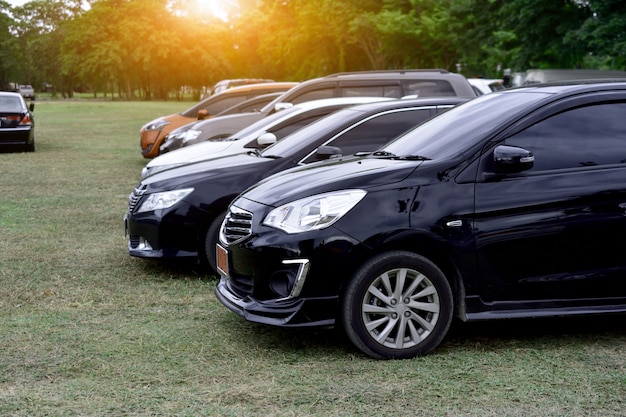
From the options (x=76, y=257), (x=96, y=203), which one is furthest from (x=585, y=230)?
(x=96, y=203)

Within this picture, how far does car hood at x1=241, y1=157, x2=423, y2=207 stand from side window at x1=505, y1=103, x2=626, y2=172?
745mm

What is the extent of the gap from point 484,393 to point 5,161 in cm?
1765

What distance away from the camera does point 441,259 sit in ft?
17.7

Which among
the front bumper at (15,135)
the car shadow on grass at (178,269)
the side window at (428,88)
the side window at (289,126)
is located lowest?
the front bumper at (15,135)

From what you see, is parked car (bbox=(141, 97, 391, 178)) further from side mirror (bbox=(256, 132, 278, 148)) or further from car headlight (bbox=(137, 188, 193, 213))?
car headlight (bbox=(137, 188, 193, 213))

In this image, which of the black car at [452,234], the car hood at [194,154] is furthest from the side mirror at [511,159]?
the car hood at [194,154]

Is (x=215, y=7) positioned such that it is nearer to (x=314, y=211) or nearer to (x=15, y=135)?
(x=15, y=135)

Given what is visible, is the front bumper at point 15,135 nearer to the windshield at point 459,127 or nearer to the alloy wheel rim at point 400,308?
the windshield at point 459,127

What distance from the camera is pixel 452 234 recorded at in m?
5.34

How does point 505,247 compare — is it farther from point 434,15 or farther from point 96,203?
point 434,15

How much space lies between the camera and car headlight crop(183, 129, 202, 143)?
15.5 m

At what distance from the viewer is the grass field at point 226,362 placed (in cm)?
457

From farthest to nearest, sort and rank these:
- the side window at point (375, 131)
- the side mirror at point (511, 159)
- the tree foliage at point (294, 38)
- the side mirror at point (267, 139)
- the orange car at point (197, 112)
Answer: the tree foliage at point (294, 38) < the orange car at point (197, 112) < the side mirror at point (267, 139) < the side window at point (375, 131) < the side mirror at point (511, 159)

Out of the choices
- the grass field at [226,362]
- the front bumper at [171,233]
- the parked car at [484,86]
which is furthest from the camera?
the parked car at [484,86]
